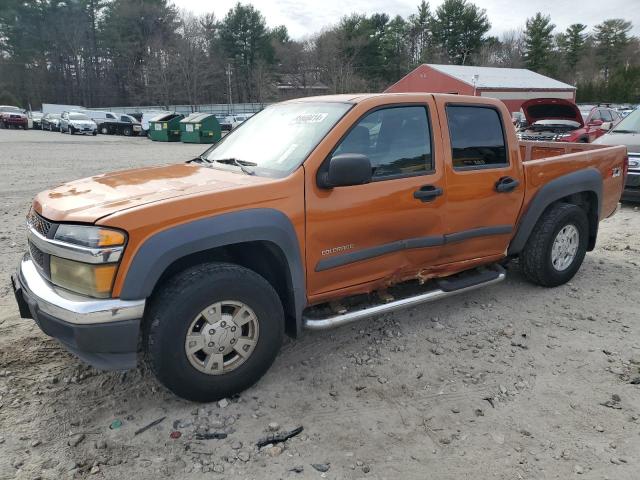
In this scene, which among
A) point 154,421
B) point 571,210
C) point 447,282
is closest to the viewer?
point 154,421

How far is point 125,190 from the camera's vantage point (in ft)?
10.5

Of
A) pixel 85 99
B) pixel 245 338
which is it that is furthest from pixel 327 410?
pixel 85 99

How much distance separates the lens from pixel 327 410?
3107 mm

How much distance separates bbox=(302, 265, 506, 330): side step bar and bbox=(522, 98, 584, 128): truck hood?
32.7 ft

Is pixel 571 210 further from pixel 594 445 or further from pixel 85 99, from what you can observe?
pixel 85 99

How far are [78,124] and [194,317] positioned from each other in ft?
108

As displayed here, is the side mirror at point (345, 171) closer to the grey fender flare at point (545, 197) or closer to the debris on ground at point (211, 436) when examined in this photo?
the debris on ground at point (211, 436)

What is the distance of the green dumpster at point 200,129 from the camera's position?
88.1 feet

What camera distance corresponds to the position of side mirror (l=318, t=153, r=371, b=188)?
3180mm

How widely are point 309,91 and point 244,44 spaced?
13765 mm

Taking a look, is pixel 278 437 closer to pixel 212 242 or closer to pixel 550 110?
pixel 212 242

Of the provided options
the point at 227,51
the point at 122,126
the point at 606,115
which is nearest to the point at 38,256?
the point at 606,115

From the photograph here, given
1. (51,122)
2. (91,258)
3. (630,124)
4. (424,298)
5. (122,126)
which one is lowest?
(424,298)

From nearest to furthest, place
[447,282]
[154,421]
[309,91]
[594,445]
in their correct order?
1. [594,445]
2. [154,421]
3. [447,282]
4. [309,91]
